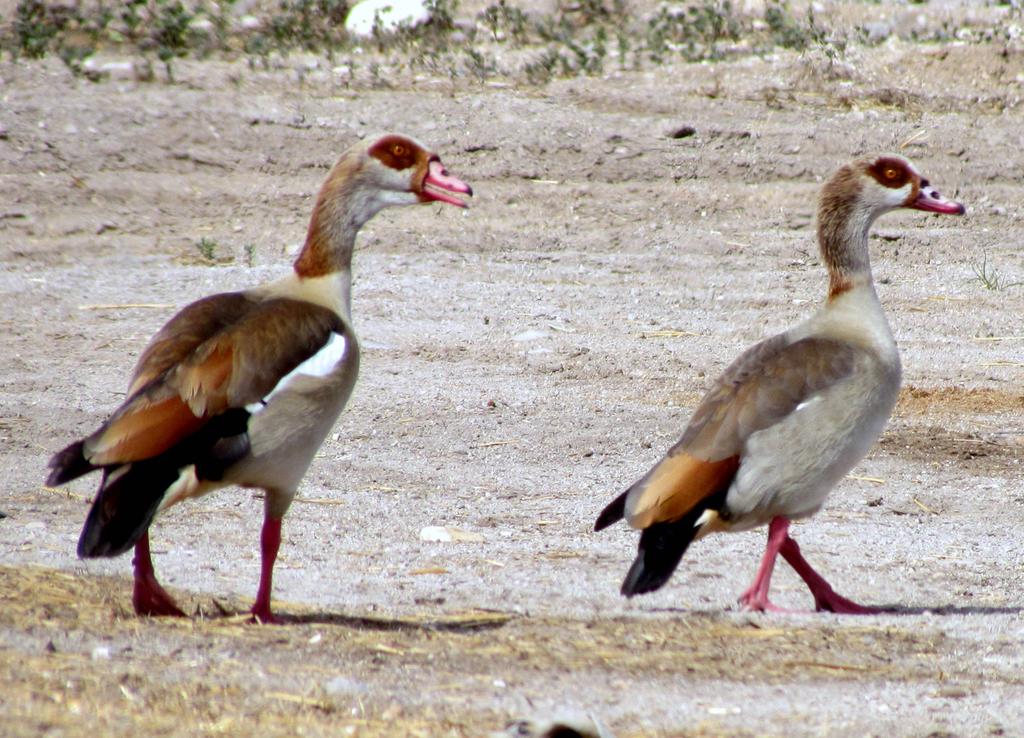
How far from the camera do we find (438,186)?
718 cm

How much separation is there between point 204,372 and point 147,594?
0.83m

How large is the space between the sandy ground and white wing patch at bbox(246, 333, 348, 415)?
819 millimetres

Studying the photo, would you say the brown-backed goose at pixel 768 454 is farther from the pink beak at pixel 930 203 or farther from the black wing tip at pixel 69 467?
the black wing tip at pixel 69 467

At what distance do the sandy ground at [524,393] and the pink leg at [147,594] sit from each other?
3.1 inches

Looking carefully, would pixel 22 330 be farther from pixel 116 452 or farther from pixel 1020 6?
pixel 1020 6

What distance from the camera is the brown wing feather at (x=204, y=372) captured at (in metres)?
5.60

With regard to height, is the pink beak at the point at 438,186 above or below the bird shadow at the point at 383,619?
above

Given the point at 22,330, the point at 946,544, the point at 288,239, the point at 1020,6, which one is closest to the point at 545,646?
the point at 946,544

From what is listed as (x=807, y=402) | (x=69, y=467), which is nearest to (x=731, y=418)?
(x=807, y=402)

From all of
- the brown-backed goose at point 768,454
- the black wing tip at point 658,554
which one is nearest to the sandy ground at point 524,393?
the black wing tip at point 658,554

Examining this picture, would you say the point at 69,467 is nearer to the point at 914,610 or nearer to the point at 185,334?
the point at 185,334

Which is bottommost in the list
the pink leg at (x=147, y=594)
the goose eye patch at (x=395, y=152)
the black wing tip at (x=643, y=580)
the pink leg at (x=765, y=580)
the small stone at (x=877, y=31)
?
the pink leg at (x=765, y=580)

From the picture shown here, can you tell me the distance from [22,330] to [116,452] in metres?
6.55

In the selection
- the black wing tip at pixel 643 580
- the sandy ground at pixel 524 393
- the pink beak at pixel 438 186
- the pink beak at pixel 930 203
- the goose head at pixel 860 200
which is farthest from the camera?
the pink beak at pixel 930 203
